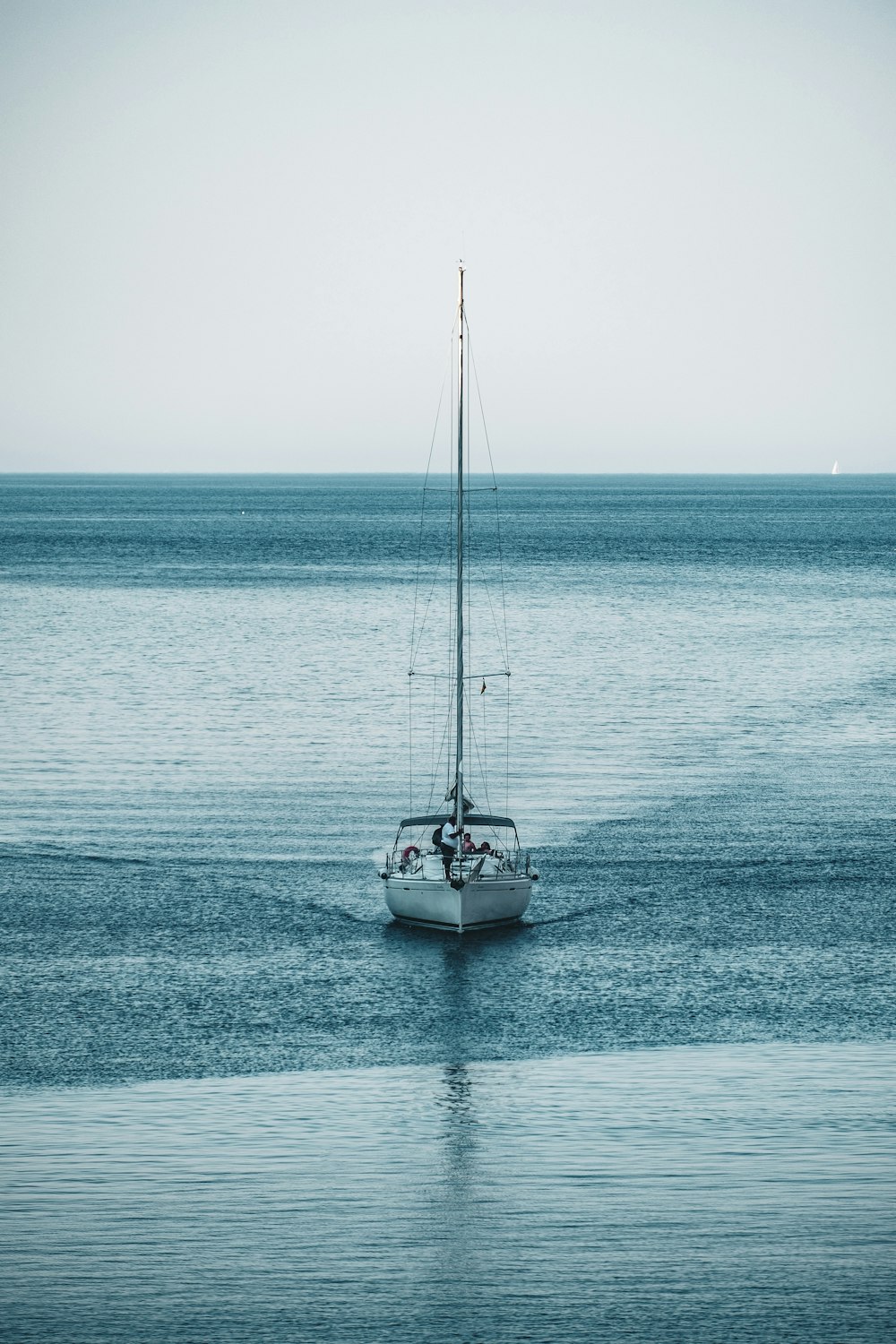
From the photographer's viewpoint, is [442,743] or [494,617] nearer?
[442,743]

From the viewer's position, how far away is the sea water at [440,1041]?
17.8 meters

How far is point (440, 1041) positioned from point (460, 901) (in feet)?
18.9

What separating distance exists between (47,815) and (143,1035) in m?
16.5

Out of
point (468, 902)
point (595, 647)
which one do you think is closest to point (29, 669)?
point (595, 647)

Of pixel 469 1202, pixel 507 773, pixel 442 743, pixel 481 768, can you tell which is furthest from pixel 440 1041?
pixel 442 743

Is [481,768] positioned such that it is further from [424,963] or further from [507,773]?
[424,963]

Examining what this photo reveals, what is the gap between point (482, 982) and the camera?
28078mm

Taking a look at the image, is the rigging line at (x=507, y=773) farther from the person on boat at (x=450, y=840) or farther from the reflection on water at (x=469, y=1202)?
the reflection on water at (x=469, y=1202)

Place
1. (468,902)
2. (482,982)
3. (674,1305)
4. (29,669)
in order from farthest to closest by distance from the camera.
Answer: (29,669) < (468,902) < (482,982) < (674,1305)

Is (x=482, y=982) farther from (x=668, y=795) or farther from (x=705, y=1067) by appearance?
(x=668, y=795)

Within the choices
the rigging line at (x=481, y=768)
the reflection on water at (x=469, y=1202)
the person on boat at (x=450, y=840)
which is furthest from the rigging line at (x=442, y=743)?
the reflection on water at (x=469, y=1202)

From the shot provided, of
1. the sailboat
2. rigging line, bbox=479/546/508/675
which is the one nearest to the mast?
the sailboat

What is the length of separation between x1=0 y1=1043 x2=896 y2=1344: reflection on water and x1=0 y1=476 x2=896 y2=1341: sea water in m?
0.06

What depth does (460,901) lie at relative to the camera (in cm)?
3073
